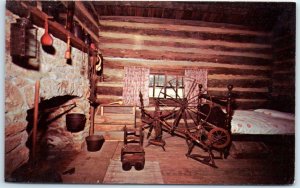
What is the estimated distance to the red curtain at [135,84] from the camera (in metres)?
6.14

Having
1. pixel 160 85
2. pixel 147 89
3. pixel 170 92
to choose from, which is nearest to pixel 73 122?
pixel 147 89

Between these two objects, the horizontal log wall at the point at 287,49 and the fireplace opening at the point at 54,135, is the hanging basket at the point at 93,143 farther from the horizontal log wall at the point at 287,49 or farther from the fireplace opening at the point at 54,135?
the horizontal log wall at the point at 287,49

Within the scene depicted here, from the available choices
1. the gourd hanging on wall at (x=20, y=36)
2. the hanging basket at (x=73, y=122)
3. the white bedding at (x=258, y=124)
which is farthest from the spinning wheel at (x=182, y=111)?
the gourd hanging on wall at (x=20, y=36)

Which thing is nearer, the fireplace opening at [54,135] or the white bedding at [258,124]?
the fireplace opening at [54,135]

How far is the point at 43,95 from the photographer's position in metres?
3.23

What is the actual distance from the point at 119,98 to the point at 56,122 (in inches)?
83.7

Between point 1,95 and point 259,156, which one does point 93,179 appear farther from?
point 259,156

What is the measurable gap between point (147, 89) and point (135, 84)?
1.25 feet

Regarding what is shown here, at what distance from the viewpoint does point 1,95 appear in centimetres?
304

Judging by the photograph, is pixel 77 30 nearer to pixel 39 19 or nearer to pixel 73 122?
pixel 39 19

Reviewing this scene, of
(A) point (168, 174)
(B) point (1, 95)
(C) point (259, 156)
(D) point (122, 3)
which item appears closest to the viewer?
(B) point (1, 95)

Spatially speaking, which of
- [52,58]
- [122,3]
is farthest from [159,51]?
[52,58]

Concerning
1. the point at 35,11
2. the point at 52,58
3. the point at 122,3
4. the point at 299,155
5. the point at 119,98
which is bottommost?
the point at 299,155

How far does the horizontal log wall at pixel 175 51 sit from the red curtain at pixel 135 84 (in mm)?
165
